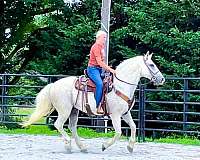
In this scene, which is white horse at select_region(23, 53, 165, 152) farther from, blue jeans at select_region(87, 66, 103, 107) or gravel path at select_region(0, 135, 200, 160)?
gravel path at select_region(0, 135, 200, 160)

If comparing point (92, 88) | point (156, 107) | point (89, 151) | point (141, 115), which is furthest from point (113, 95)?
point (156, 107)

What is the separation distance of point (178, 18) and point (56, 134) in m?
5.58

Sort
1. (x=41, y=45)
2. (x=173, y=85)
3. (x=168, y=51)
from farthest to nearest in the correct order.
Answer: (x=41, y=45) < (x=168, y=51) < (x=173, y=85)

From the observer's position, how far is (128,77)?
464 inches

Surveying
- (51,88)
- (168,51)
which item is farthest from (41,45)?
(51,88)

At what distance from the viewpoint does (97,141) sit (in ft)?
45.9

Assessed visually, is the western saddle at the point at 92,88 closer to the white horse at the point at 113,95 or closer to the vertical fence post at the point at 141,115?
the white horse at the point at 113,95

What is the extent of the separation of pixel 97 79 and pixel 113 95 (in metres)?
0.46

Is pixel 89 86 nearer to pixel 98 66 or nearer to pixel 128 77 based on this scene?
pixel 98 66

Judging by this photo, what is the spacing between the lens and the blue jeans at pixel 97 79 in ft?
37.7

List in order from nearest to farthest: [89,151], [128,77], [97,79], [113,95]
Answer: [97,79] < [113,95] < [128,77] < [89,151]

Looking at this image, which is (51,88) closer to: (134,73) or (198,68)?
(134,73)

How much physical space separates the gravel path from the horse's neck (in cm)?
122

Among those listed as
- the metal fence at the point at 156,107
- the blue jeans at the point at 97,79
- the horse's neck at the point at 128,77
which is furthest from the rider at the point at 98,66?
the metal fence at the point at 156,107
